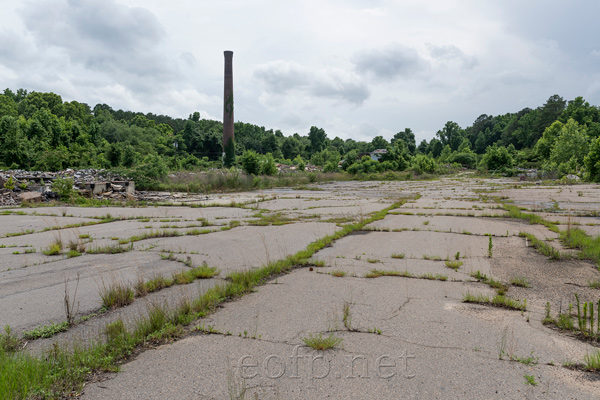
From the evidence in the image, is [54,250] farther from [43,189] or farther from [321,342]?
[43,189]

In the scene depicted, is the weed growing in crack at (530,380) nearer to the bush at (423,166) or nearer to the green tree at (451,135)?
the bush at (423,166)

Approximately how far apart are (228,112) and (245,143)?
169 feet

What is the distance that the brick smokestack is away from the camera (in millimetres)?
50959

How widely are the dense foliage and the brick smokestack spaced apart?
293 centimetres

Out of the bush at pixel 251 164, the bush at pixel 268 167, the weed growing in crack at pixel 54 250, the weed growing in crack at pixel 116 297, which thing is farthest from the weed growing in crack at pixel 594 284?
the bush at pixel 268 167

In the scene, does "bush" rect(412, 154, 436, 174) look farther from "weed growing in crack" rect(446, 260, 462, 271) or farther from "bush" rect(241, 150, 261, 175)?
"weed growing in crack" rect(446, 260, 462, 271)

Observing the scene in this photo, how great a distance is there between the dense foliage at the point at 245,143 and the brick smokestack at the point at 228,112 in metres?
2.93

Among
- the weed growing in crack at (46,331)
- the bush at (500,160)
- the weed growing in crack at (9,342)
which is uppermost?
the bush at (500,160)

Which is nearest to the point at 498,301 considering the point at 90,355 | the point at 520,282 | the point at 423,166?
the point at 520,282

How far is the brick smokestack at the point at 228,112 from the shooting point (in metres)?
51.0

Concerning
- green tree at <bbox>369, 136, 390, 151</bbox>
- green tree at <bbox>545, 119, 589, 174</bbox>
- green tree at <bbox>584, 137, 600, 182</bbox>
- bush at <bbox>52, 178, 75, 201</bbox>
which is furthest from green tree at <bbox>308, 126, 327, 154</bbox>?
bush at <bbox>52, 178, 75, 201</bbox>

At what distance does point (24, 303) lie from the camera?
4.51 meters

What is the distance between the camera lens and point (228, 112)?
169ft

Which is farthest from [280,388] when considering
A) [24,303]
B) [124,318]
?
[24,303]
